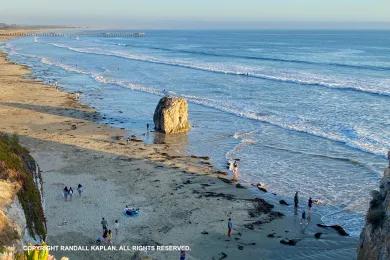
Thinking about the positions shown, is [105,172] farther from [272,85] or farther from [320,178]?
[272,85]

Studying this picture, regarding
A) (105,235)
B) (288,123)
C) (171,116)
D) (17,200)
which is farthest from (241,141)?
(17,200)

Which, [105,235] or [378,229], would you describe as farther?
[105,235]

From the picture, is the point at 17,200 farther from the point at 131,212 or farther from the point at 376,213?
the point at 376,213

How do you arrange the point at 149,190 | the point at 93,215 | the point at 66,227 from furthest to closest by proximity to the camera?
the point at 149,190 < the point at 93,215 < the point at 66,227

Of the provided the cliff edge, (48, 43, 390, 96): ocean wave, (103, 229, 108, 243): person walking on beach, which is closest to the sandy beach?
(103, 229, 108, 243): person walking on beach

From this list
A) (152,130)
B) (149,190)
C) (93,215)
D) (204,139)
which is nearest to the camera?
(93,215)

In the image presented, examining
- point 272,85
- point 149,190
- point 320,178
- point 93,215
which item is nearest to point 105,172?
point 149,190
